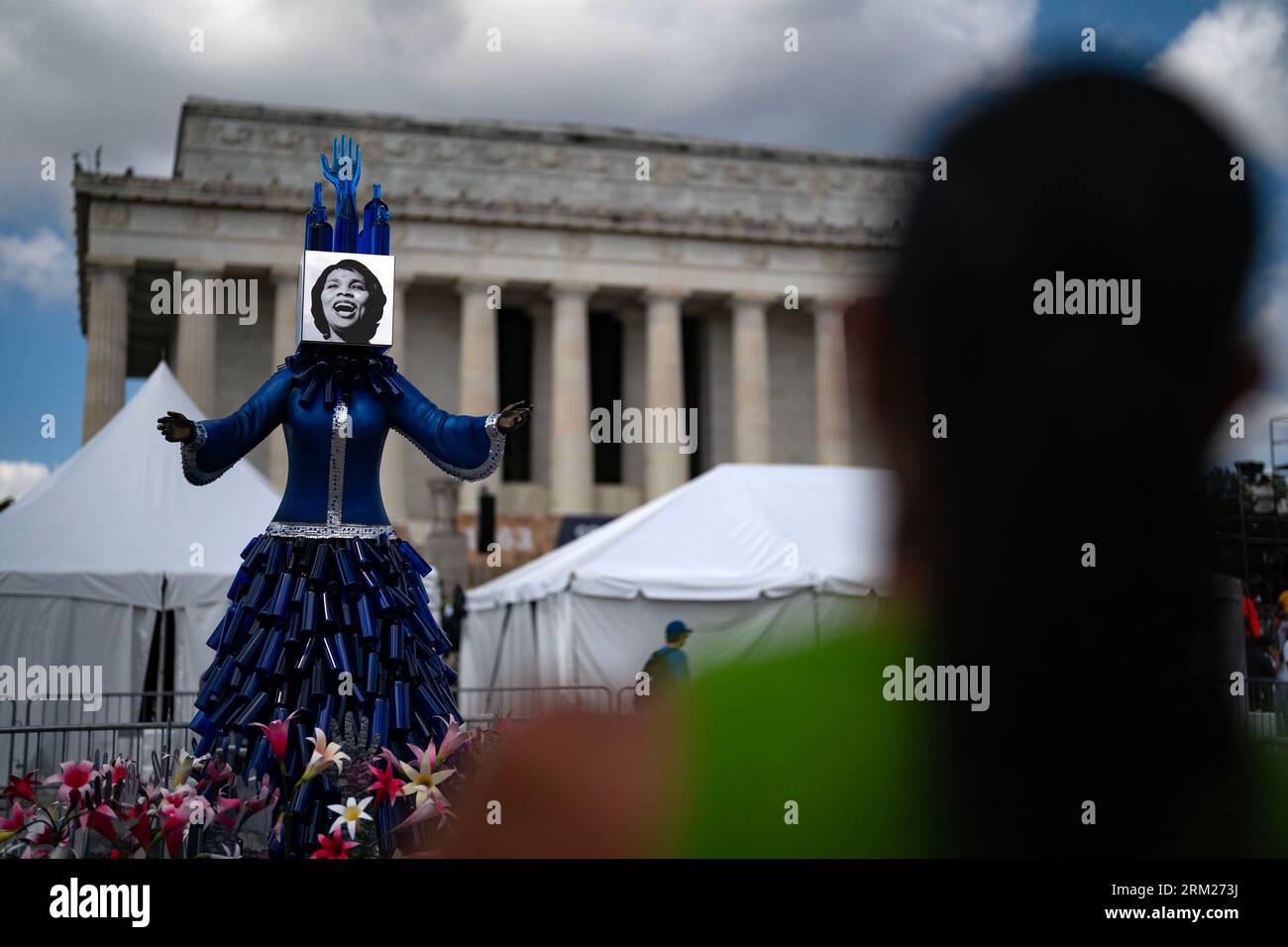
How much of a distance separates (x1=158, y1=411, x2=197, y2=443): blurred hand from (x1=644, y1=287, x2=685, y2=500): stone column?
43740mm

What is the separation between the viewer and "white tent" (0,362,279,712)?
41.4 feet

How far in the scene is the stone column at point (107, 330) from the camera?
4256 cm

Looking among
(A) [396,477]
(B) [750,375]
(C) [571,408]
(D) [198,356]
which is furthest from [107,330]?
(B) [750,375]

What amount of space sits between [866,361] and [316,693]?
3.90m

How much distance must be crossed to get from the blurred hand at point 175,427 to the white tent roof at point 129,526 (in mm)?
8357

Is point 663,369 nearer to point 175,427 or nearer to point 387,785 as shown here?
point 175,427

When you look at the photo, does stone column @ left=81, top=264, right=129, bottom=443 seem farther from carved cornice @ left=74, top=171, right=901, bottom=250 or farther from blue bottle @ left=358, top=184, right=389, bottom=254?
blue bottle @ left=358, top=184, right=389, bottom=254

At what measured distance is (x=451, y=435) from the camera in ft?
17.6

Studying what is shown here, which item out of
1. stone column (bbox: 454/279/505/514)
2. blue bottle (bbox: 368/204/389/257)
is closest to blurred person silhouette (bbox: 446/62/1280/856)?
blue bottle (bbox: 368/204/389/257)

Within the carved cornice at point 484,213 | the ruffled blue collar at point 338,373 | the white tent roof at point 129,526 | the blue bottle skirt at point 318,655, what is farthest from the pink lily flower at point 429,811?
the carved cornice at point 484,213

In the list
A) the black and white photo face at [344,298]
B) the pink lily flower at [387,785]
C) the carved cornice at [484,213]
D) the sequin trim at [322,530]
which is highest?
the carved cornice at [484,213]

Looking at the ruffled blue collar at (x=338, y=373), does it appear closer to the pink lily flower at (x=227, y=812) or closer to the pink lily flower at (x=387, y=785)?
the pink lily flower at (x=227, y=812)

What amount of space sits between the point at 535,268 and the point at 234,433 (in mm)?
43358
